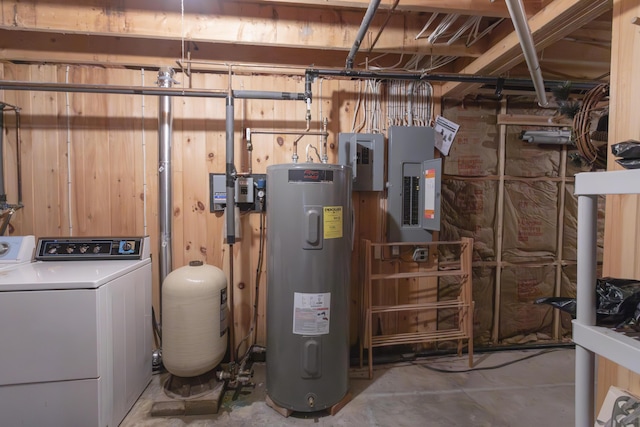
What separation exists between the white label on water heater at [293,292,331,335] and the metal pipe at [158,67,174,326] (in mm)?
1103

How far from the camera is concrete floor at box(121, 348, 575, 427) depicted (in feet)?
5.54

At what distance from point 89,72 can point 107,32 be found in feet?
1.74

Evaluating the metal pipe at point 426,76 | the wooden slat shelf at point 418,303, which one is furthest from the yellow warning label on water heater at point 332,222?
the metal pipe at point 426,76

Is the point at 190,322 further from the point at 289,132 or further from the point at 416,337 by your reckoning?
the point at 416,337

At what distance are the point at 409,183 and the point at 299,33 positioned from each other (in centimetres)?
134

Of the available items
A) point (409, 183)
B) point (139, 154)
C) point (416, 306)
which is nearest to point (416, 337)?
point (416, 306)

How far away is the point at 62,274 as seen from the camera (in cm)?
149

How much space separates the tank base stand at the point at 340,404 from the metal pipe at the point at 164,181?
148 centimetres

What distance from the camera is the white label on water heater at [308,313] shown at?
65.9 inches

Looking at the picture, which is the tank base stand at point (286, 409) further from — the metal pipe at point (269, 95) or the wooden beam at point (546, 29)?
the wooden beam at point (546, 29)

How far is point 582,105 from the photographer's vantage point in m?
1.45

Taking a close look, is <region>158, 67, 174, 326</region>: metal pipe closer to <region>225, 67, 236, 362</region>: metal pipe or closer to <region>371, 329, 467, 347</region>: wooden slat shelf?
<region>225, 67, 236, 362</region>: metal pipe

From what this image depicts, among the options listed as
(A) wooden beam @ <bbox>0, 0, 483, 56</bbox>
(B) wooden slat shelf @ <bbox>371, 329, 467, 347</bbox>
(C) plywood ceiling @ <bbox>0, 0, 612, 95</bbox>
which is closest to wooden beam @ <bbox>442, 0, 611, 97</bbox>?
(C) plywood ceiling @ <bbox>0, 0, 612, 95</bbox>

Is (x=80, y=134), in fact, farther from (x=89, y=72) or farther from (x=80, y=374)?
(x=80, y=374)
